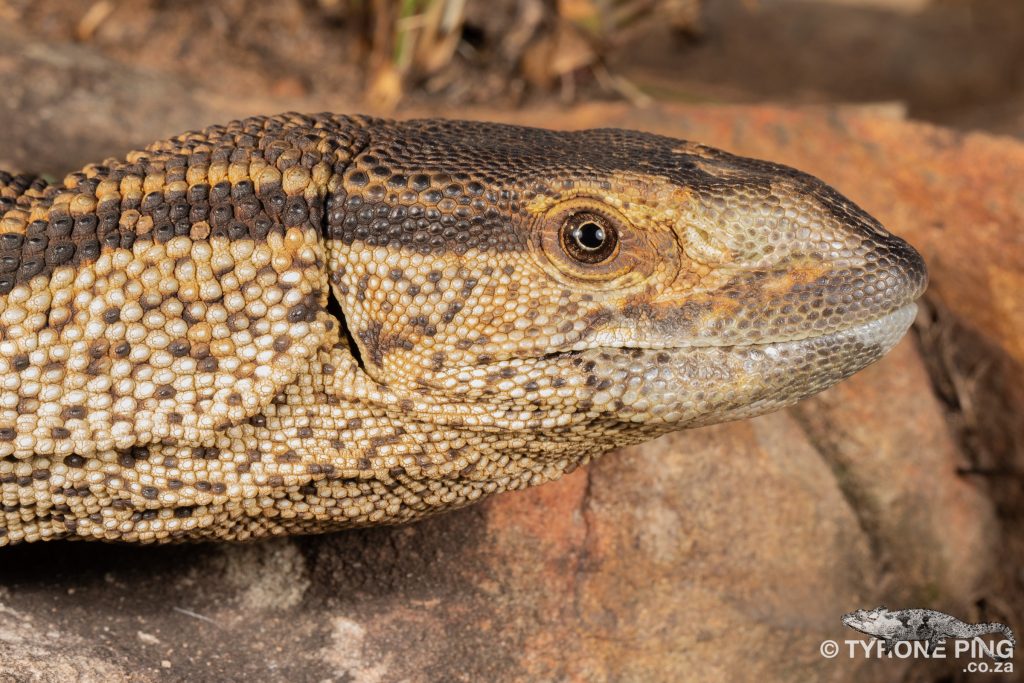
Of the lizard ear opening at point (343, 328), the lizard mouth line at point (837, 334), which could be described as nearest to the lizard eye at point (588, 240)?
the lizard mouth line at point (837, 334)

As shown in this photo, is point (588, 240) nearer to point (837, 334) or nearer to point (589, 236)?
point (589, 236)

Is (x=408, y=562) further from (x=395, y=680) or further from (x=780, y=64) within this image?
(x=780, y=64)

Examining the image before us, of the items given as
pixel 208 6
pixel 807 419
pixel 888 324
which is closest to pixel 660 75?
pixel 208 6

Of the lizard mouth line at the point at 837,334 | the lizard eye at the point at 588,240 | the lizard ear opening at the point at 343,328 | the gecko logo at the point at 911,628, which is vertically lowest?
the gecko logo at the point at 911,628

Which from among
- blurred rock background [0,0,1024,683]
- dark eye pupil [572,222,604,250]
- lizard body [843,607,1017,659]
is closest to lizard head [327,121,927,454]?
dark eye pupil [572,222,604,250]

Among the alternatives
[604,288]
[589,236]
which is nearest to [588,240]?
[589,236]

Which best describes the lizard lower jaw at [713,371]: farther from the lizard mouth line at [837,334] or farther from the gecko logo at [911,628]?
the gecko logo at [911,628]
